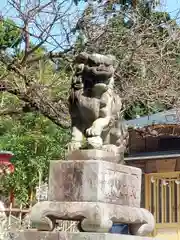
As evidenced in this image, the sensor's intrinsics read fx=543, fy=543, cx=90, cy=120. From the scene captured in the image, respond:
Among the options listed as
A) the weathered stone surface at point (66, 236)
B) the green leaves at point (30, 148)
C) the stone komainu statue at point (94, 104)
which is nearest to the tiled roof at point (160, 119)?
the green leaves at point (30, 148)

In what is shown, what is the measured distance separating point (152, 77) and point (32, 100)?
2.94 m

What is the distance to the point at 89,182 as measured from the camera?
6074 mm

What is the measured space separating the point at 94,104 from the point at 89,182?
958mm

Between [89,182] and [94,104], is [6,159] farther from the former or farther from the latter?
[89,182]

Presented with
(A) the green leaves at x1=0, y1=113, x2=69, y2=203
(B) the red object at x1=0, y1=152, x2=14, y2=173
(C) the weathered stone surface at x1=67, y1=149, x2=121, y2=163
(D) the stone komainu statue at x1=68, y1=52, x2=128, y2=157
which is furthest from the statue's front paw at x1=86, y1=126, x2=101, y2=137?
(B) the red object at x1=0, y1=152, x2=14, y2=173

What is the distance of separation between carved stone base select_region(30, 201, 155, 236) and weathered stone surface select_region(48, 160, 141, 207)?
9 cm

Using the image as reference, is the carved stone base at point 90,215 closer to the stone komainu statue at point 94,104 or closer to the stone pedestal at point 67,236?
the stone pedestal at point 67,236

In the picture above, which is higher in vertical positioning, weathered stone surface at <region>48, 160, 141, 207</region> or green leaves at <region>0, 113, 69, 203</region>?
green leaves at <region>0, 113, 69, 203</region>

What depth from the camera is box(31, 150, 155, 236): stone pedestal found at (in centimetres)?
590

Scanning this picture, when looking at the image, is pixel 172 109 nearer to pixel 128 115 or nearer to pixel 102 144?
pixel 128 115

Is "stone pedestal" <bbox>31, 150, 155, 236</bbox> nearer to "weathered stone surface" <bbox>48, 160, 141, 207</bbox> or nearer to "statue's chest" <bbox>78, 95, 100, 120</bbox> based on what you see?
"weathered stone surface" <bbox>48, 160, 141, 207</bbox>

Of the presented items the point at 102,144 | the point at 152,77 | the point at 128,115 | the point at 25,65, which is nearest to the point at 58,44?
the point at 25,65

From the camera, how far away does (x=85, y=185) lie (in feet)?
20.0

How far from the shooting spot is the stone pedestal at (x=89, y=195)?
5898mm
